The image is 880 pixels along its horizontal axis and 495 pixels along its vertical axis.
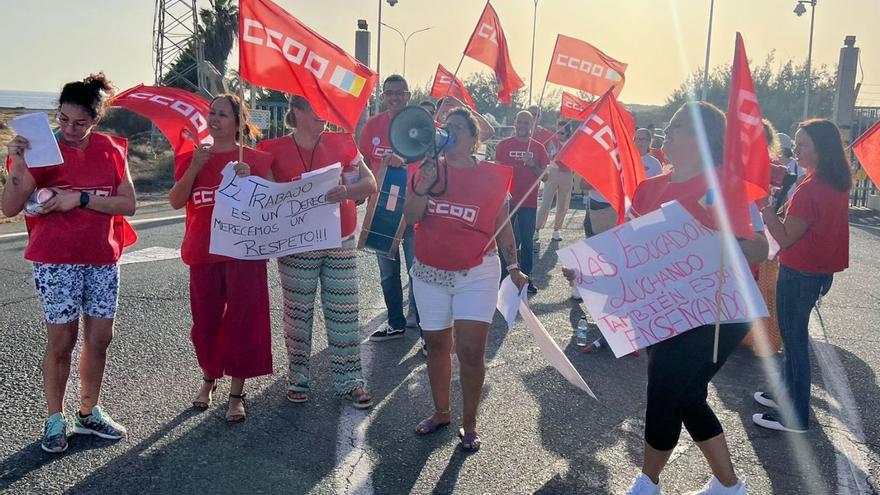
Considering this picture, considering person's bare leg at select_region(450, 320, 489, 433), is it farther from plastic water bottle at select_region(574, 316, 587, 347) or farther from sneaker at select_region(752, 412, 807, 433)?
plastic water bottle at select_region(574, 316, 587, 347)

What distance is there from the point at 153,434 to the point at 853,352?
18.4ft

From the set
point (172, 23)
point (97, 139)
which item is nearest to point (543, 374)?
point (97, 139)

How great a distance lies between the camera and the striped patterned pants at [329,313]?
461 cm

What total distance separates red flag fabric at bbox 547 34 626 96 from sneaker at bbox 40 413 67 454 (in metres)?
6.13

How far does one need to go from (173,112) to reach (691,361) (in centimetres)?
361

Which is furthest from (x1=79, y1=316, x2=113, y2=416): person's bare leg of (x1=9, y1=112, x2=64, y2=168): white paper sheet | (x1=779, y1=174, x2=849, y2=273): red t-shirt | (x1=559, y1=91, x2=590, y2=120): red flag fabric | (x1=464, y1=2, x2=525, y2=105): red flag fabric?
(x1=559, y1=91, x2=590, y2=120): red flag fabric

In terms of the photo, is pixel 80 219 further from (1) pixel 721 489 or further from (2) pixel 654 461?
(1) pixel 721 489

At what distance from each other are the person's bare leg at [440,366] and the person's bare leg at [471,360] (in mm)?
121

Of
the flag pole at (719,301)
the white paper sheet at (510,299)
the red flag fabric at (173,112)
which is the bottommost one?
the white paper sheet at (510,299)

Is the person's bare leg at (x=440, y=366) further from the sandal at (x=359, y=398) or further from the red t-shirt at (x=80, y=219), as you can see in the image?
the red t-shirt at (x=80, y=219)

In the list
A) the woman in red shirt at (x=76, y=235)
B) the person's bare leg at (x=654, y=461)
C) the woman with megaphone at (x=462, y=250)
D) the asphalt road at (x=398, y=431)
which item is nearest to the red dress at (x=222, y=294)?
the asphalt road at (x=398, y=431)

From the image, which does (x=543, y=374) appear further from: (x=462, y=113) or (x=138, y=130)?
(x=138, y=130)

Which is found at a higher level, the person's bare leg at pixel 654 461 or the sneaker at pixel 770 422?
the person's bare leg at pixel 654 461

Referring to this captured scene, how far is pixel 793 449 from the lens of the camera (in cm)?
423
